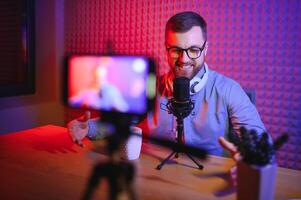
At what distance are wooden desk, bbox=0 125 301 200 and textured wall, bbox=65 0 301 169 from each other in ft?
3.00

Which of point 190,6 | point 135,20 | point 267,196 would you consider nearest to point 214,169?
point 267,196

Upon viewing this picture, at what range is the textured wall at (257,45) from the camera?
2.16m

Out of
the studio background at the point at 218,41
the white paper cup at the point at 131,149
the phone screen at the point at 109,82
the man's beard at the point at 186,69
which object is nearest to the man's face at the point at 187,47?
the man's beard at the point at 186,69

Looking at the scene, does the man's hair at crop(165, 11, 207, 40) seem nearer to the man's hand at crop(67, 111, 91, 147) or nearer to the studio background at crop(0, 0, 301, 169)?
the studio background at crop(0, 0, 301, 169)

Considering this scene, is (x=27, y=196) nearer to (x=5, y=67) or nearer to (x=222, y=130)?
(x=222, y=130)

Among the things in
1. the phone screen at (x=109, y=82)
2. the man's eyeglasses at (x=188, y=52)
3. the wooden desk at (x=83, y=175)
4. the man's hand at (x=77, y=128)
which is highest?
the man's eyeglasses at (x=188, y=52)

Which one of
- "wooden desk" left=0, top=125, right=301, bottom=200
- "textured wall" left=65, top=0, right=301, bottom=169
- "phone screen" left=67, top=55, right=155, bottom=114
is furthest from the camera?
A: "textured wall" left=65, top=0, right=301, bottom=169

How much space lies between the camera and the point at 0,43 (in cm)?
247

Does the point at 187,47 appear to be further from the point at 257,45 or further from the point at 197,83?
the point at 257,45

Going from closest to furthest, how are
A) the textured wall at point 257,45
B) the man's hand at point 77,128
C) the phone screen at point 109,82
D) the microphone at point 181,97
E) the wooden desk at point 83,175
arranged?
the phone screen at point 109,82
the wooden desk at point 83,175
the microphone at point 181,97
the man's hand at point 77,128
the textured wall at point 257,45

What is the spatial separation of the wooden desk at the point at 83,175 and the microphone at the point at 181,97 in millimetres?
242

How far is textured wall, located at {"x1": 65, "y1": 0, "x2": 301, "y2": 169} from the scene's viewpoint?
2.16 meters

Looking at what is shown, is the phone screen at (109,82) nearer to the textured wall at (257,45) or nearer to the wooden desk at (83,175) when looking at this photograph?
the wooden desk at (83,175)

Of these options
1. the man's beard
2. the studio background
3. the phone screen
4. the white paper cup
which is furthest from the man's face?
the phone screen
